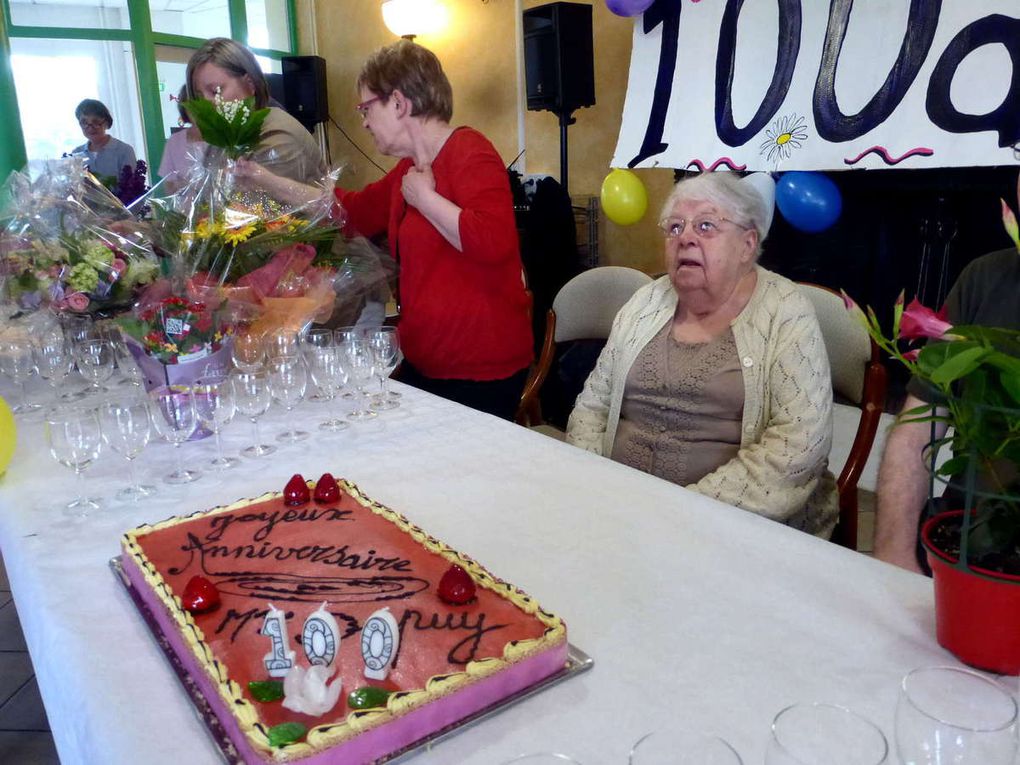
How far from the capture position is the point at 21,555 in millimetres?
1109

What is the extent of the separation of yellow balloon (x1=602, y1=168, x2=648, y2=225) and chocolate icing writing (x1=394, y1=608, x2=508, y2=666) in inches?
141

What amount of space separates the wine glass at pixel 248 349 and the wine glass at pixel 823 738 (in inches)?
52.7

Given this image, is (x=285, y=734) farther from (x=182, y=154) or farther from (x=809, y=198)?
(x=809, y=198)

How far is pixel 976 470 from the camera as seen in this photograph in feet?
2.37

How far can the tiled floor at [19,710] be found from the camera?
1823mm

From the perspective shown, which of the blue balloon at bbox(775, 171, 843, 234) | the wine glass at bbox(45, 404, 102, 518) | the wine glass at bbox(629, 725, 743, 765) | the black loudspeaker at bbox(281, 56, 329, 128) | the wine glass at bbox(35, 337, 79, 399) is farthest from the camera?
the black loudspeaker at bbox(281, 56, 329, 128)

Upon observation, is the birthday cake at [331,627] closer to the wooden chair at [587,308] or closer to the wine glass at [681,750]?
the wine glass at [681,750]

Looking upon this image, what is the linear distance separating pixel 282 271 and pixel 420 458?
0.59 meters

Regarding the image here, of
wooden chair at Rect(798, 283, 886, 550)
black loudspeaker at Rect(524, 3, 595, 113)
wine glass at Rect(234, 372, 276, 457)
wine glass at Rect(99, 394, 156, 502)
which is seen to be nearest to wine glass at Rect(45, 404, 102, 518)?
wine glass at Rect(99, 394, 156, 502)

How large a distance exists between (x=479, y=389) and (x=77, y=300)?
1.00m

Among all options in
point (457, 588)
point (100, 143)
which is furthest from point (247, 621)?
point (100, 143)

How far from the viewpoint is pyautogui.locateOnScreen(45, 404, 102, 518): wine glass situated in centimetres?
121

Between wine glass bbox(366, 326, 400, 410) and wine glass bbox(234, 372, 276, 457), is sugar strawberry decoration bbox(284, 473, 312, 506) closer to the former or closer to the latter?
wine glass bbox(234, 372, 276, 457)

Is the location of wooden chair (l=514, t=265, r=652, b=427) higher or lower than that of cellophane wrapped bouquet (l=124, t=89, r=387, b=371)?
lower
